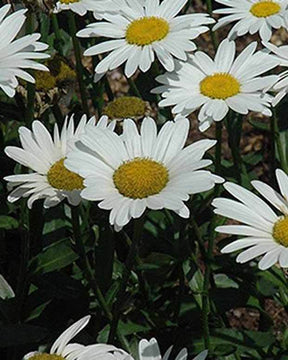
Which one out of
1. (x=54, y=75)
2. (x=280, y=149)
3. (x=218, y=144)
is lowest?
(x=280, y=149)

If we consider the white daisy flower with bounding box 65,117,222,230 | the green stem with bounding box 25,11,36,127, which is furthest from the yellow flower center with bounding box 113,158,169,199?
the green stem with bounding box 25,11,36,127

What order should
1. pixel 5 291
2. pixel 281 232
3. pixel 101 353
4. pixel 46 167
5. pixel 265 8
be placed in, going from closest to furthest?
pixel 101 353 < pixel 281 232 < pixel 46 167 < pixel 5 291 < pixel 265 8

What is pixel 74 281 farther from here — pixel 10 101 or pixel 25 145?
pixel 10 101

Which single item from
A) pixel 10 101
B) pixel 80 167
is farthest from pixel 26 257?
pixel 10 101

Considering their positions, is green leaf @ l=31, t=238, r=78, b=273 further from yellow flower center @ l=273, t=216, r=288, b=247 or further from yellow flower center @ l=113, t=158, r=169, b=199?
yellow flower center @ l=273, t=216, r=288, b=247

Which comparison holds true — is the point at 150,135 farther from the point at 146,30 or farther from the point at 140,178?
the point at 146,30

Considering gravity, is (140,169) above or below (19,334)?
above

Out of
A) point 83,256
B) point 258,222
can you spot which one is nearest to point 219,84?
point 258,222
